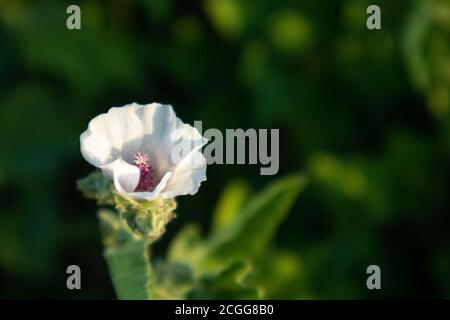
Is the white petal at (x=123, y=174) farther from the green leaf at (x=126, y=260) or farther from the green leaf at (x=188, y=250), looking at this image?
the green leaf at (x=188, y=250)

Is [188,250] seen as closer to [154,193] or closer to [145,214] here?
[145,214]

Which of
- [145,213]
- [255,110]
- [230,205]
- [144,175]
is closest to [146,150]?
[144,175]

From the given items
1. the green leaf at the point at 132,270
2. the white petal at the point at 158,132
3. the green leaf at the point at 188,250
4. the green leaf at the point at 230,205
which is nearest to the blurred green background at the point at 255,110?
the green leaf at the point at 230,205

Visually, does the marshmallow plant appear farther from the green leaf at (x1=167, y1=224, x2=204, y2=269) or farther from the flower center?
the green leaf at (x1=167, y1=224, x2=204, y2=269)
